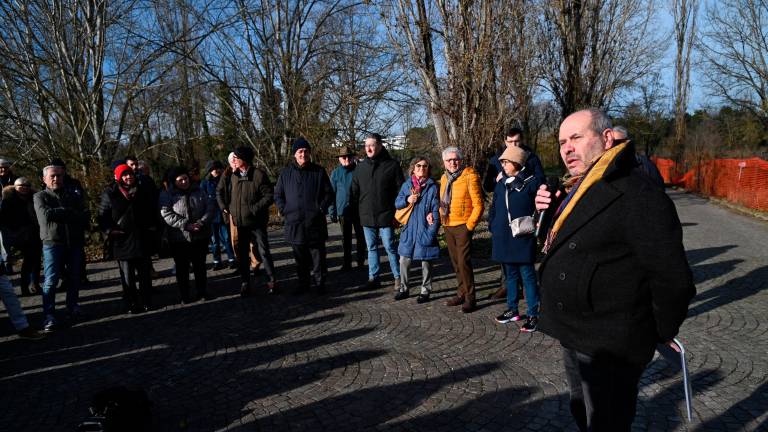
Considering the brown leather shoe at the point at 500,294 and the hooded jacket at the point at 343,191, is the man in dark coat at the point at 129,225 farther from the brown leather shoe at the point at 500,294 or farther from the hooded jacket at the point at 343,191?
the brown leather shoe at the point at 500,294

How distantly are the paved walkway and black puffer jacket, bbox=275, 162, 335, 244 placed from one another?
904 millimetres

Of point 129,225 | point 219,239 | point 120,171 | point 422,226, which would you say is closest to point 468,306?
point 422,226

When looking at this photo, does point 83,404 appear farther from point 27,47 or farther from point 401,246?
point 27,47

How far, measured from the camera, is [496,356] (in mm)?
4285

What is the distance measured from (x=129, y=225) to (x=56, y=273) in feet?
3.17

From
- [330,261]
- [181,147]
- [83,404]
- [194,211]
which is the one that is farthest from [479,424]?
[181,147]

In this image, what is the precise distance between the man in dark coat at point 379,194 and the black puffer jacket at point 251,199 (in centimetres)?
131

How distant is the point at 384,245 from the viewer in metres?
6.38

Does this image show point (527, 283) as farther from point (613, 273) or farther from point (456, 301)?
point (613, 273)

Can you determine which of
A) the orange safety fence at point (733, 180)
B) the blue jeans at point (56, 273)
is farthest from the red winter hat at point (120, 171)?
the orange safety fence at point (733, 180)

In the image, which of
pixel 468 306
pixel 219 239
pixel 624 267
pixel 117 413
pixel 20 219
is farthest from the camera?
pixel 219 239

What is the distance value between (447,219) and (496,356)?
172 cm

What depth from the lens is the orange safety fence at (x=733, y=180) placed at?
14.9 metres

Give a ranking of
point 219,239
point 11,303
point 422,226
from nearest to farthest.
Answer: point 11,303 → point 422,226 → point 219,239
